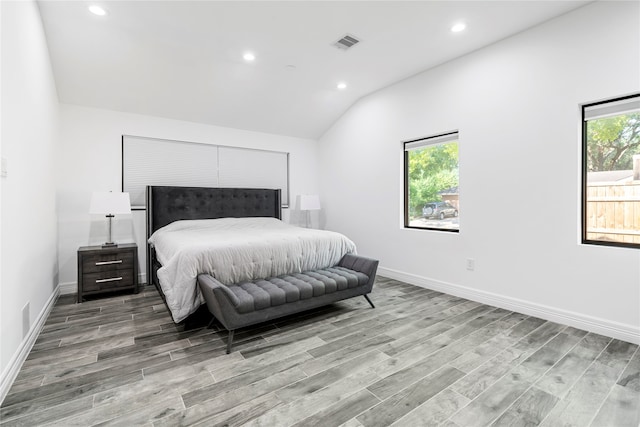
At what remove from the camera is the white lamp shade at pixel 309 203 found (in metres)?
5.11

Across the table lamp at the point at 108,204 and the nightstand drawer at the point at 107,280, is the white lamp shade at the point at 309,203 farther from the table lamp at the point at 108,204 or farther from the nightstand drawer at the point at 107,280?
the nightstand drawer at the point at 107,280

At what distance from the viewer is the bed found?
251 centimetres

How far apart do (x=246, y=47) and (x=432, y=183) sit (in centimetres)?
276

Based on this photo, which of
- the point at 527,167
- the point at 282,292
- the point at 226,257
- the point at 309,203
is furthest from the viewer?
the point at 309,203

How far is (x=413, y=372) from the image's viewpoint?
1952 millimetres

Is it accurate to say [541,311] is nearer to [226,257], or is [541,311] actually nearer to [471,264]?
[471,264]

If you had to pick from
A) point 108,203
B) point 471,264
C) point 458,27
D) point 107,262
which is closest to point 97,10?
point 108,203

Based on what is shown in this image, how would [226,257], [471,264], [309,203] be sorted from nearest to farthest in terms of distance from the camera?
[226,257] → [471,264] → [309,203]

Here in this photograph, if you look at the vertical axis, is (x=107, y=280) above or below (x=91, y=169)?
below

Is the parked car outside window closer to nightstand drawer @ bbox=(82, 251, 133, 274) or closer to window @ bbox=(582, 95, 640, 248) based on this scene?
window @ bbox=(582, 95, 640, 248)

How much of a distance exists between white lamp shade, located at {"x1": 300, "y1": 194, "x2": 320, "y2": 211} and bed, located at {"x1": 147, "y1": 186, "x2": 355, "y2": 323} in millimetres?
407

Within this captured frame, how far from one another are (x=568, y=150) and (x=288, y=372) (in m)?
2.98

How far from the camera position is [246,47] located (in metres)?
3.19

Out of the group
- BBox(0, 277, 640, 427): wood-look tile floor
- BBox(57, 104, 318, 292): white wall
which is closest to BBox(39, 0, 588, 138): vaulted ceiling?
BBox(57, 104, 318, 292): white wall
